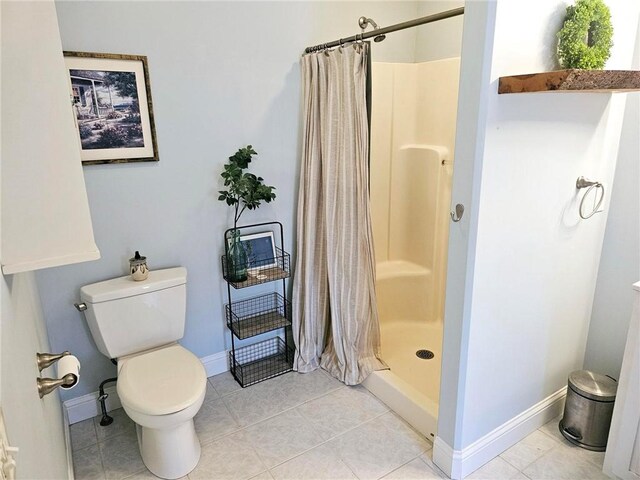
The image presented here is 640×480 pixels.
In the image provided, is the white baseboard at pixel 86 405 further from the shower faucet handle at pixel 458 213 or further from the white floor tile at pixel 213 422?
the shower faucet handle at pixel 458 213

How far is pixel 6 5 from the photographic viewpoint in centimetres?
92

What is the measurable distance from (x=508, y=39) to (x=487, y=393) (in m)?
1.37

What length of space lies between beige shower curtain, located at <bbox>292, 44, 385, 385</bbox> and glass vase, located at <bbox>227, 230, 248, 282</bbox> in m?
0.33

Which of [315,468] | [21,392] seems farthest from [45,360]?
[315,468]

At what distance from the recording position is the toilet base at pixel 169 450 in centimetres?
186

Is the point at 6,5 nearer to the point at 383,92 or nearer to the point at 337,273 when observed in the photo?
the point at 337,273

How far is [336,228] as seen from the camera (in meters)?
2.37

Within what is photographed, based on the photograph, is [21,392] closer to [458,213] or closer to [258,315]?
[458,213]

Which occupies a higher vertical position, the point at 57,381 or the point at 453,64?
the point at 453,64

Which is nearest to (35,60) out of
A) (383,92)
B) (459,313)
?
(459,313)

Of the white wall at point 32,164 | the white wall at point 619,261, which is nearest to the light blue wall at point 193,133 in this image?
the white wall at point 32,164

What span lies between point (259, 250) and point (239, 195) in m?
0.41

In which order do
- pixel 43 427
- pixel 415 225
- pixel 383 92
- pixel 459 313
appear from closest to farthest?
pixel 43 427 → pixel 459 313 → pixel 383 92 → pixel 415 225

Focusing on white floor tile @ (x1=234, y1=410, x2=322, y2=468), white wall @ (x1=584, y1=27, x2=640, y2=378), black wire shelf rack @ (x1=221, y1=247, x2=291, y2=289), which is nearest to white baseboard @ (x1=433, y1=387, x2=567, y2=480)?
white wall @ (x1=584, y1=27, x2=640, y2=378)
